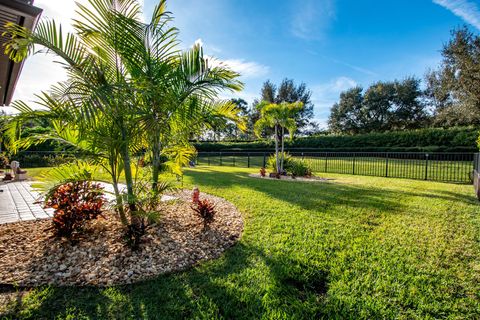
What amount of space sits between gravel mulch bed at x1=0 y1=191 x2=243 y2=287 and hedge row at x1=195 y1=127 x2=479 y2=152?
963cm

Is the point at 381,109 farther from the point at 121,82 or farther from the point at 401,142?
the point at 121,82

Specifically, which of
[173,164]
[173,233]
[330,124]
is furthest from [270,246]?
[330,124]

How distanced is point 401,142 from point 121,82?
2174cm

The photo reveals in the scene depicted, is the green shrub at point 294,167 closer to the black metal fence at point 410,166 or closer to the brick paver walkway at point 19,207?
the black metal fence at point 410,166

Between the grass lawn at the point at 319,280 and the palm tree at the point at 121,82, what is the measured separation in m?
1.22

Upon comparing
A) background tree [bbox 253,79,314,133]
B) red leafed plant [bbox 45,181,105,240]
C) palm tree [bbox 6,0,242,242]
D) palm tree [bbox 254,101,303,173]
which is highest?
background tree [bbox 253,79,314,133]

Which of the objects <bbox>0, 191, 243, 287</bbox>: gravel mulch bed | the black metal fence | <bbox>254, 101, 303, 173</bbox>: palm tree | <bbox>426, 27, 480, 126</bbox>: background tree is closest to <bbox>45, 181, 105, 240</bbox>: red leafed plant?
<bbox>0, 191, 243, 287</bbox>: gravel mulch bed

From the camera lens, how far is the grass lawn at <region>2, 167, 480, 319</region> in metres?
1.86

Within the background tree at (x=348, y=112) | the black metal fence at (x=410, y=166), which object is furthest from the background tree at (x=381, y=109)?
the black metal fence at (x=410, y=166)

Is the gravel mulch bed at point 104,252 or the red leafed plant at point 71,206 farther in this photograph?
the red leafed plant at point 71,206

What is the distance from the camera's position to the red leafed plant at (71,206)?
304 centimetres

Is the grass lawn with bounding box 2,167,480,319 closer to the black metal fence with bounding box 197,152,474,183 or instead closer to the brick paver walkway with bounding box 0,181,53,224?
the brick paver walkway with bounding box 0,181,53,224

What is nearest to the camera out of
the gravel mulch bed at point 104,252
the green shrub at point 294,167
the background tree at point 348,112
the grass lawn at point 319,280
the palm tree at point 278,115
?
the grass lawn at point 319,280

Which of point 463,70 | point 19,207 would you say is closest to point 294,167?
point 19,207
